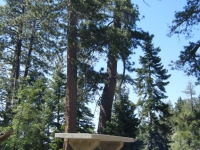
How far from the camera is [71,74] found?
35.1 ft

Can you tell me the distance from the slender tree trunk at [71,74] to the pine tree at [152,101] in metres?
9.28

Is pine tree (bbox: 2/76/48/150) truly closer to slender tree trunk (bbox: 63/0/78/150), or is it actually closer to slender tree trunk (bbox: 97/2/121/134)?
slender tree trunk (bbox: 63/0/78/150)

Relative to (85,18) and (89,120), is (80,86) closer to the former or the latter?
(85,18)

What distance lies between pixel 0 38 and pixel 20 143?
8034 mm

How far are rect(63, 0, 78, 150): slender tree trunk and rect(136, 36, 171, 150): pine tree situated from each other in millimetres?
9280

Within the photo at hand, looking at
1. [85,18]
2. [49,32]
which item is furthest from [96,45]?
[49,32]

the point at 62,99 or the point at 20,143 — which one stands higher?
the point at 62,99

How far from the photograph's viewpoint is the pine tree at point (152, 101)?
1948 centimetres

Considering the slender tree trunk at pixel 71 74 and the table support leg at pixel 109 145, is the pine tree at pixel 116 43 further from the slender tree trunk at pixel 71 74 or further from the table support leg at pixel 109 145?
the table support leg at pixel 109 145

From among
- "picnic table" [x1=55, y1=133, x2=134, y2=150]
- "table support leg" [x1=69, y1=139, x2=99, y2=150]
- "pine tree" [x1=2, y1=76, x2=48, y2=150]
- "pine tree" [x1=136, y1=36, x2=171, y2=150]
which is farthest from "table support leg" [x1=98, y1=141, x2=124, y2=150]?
"pine tree" [x1=136, y1=36, x2=171, y2=150]

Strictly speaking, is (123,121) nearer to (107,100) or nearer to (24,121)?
(107,100)

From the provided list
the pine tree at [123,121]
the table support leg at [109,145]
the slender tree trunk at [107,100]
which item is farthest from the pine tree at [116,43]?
the table support leg at [109,145]

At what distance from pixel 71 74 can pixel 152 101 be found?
10.9 meters

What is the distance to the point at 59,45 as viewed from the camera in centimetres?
1119
